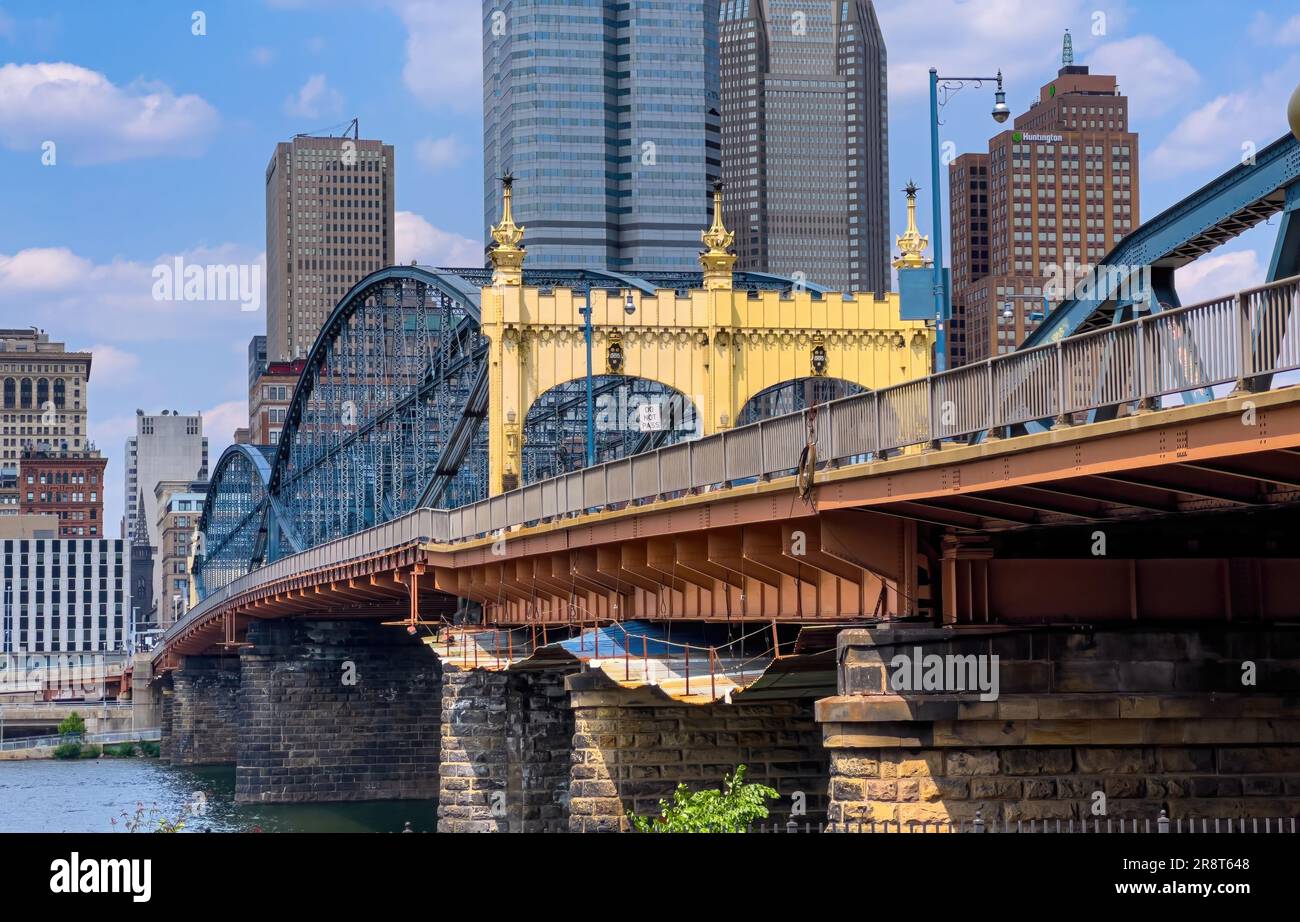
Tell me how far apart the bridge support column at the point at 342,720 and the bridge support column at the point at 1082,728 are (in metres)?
75.2

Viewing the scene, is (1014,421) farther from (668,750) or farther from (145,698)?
(145,698)

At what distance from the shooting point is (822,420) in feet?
107

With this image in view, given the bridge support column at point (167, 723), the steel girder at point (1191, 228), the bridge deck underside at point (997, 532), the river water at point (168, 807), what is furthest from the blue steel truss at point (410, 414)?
the bridge deck underside at point (997, 532)

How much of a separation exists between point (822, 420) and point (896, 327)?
121 feet

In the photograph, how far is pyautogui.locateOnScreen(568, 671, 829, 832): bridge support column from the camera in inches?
1938

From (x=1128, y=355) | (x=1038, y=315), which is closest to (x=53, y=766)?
(x=1038, y=315)

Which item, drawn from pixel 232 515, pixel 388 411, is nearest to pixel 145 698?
pixel 232 515

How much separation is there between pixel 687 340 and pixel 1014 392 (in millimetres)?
41422

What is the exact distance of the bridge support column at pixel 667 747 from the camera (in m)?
49.2

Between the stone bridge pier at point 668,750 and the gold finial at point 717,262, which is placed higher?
the gold finial at point 717,262

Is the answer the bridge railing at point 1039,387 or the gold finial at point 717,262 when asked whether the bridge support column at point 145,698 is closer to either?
the gold finial at point 717,262
